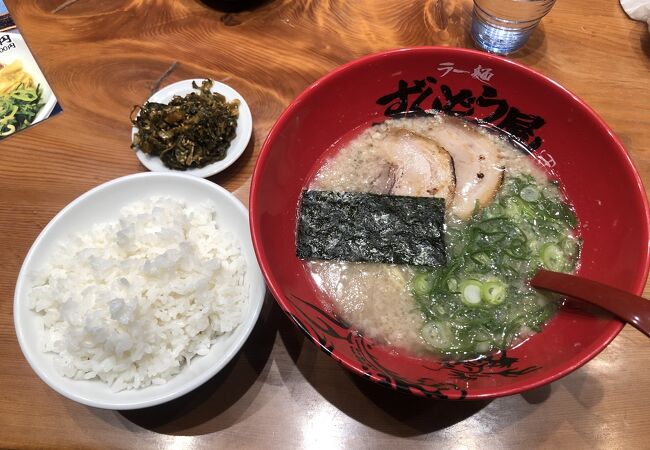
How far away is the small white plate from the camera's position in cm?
160

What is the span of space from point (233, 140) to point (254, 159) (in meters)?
0.10

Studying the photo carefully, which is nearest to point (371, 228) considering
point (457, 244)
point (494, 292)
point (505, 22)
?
point (457, 244)

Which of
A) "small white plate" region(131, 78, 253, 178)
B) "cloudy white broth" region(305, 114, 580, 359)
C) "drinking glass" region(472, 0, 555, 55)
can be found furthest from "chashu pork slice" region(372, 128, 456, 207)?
"drinking glass" region(472, 0, 555, 55)

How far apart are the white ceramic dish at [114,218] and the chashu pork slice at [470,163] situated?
0.64 m

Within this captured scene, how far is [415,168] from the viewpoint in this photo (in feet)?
4.68

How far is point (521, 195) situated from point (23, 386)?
1.52m

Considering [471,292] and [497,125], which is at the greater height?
[497,125]

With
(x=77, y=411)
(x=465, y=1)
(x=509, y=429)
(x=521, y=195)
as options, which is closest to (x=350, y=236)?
(x=521, y=195)

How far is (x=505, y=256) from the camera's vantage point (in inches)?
50.6

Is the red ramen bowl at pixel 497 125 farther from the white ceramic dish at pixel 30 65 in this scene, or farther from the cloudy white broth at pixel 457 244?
the white ceramic dish at pixel 30 65

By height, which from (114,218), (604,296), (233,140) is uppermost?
(604,296)

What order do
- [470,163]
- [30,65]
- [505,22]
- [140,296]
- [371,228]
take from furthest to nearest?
[30,65]
[505,22]
[470,163]
[371,228]
[140,296]

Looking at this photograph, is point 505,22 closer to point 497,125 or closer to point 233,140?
point 497,125

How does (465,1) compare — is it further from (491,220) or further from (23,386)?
(23,386)
